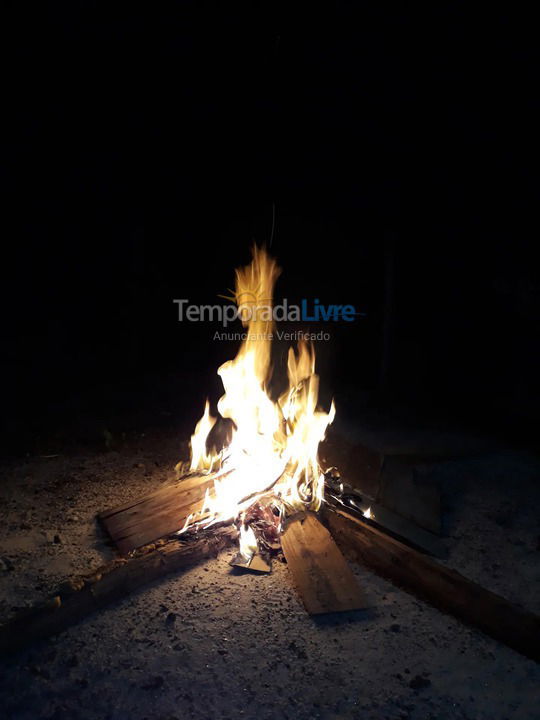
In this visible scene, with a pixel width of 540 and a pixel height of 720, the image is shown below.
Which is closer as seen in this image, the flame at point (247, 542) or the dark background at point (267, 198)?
the flame at point (247, 542)

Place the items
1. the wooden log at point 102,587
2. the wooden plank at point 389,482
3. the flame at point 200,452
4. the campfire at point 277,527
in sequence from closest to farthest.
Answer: the wooden log at point 102,587, the campfire at point 277,527, the wooden plank at point 389,482, the flame at point 200,452

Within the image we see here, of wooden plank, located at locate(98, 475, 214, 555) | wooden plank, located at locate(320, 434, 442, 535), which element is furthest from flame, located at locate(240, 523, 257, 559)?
wooden plank, located at locate(320, 434, 442, 535)

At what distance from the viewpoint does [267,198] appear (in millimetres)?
7992

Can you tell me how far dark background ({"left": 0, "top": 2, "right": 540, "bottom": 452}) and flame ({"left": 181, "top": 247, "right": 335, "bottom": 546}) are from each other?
2.09 meters

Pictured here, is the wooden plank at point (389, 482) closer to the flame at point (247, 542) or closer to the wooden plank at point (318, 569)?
the wooden plank at point (318, 569)

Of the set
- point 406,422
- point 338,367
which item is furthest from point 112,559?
point 338,367

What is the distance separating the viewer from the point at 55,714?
8.00ft

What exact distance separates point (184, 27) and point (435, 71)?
320cm

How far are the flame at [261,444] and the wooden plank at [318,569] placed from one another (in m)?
0.25

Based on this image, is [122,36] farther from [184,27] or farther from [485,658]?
[485,658]

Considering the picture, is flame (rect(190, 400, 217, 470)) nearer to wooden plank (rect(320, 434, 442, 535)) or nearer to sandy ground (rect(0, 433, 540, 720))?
sandy ground (rect(0, 433, 540, 720))

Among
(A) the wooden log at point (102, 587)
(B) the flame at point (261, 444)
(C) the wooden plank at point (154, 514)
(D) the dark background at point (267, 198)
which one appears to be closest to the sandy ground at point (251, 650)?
(A) the wooden log at point (102, 587)

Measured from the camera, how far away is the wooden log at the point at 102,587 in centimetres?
285

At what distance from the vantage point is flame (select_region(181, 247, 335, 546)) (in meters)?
4.13
